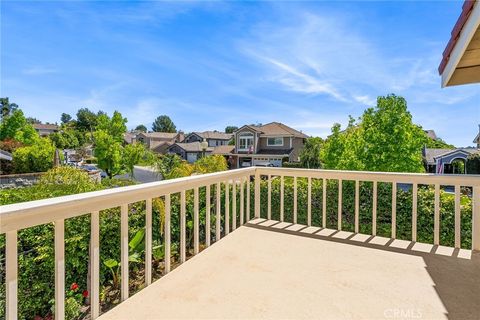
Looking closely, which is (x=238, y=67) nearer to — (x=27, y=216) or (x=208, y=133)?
(x=27, y=216)

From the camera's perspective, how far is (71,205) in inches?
54.2

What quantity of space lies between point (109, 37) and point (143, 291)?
857 cm

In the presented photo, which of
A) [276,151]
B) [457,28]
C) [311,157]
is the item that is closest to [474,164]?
[311,157]

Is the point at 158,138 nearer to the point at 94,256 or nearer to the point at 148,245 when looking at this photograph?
the point at 148,245

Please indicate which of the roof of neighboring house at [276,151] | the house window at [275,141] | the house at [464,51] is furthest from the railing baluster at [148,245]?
the house window at [275,141]

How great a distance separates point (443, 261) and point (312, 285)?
136 cm

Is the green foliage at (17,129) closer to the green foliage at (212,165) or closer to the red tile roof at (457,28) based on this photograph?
the green foliage at (212,165)

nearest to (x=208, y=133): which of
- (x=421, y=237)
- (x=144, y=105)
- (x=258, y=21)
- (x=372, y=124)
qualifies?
(x=144, y=105)

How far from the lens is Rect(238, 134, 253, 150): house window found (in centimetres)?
2582

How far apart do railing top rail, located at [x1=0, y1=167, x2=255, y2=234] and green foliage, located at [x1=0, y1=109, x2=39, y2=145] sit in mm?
25794

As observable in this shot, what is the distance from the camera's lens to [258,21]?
621cm

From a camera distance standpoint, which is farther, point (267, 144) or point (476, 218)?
point (267, 144)

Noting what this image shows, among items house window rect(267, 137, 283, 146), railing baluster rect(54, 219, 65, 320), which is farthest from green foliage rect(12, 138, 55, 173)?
house window rect(267, 137, 283, 146)

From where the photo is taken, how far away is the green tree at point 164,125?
63969mm
